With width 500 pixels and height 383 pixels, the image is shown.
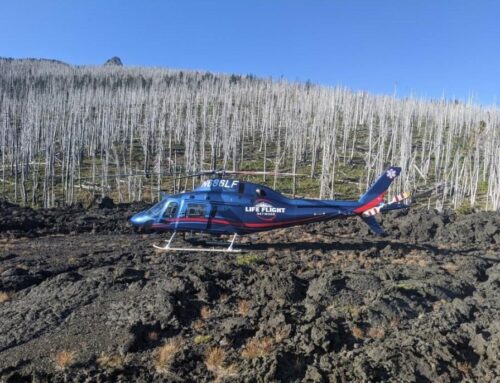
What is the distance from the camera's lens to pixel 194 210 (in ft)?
46.4

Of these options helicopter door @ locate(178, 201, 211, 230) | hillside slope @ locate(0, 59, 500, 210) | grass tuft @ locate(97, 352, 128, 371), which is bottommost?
grass tuft @ locate(97, 352, 128, 371)

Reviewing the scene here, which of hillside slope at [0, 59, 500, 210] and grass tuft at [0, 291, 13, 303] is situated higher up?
hillside slope at [0, 59, 500, 210]

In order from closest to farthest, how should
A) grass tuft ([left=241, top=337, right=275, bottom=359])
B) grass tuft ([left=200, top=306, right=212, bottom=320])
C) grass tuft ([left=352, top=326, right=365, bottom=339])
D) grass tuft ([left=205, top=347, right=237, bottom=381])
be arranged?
grass tuft ([left=205, top=347, right=237, bottom=381]) < grass tuft ([left=241, top=337, right=275, bottom=359]) < grass tuft ([left=352, top=326, right=365, bottom=339]) < grass tuft ([left=200, top=306, right=212, bottom=320])

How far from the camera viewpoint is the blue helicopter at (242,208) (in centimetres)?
1416

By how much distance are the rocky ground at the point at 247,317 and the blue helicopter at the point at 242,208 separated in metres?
1.03

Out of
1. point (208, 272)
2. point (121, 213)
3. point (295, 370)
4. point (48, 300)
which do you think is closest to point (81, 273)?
point (48, 300)

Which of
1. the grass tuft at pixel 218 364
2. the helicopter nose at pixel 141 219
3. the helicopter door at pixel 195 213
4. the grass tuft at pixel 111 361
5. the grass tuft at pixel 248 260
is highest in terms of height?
the helicopter door at pixel 195 213

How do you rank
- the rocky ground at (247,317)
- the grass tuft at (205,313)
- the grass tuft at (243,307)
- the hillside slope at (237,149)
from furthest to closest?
the hillside slope at (237,149), the grass tuft at (243,307), the grass tuft at (205,313), the rocky ground at (247,317)

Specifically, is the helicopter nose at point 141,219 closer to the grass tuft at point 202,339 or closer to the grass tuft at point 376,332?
the grass tuft at point 202,339

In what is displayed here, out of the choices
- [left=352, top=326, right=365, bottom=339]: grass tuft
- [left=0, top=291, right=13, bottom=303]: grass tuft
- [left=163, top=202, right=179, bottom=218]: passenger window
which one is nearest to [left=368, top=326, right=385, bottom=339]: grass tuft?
[left=352, top=326, right=365, bottom=339]: grass tuft

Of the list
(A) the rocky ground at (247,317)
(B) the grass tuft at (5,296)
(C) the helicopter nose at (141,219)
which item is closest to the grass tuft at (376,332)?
(A) the rocky ground at (247,317)

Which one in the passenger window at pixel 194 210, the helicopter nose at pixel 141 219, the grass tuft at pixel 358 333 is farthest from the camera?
the helicopter nose at pixel 141 219

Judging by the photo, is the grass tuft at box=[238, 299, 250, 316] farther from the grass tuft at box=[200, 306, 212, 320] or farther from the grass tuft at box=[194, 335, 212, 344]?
the grass tuft at box=[194, 335, 212, 344]

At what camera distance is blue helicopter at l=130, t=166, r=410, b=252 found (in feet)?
46.4
